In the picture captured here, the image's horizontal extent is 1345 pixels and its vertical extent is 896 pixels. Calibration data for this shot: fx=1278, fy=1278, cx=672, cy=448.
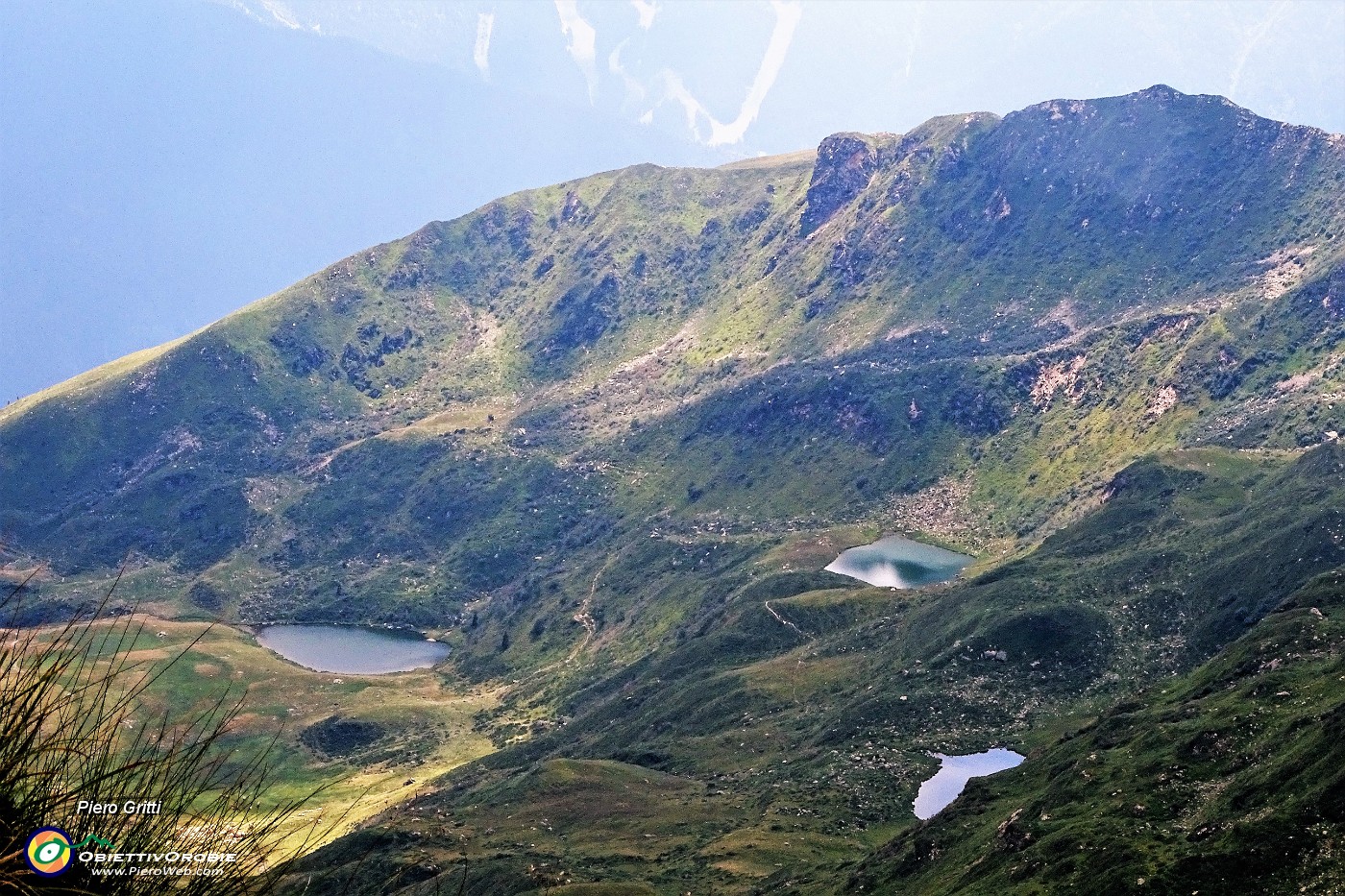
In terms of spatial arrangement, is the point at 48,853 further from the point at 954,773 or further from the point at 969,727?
the point at 969,727

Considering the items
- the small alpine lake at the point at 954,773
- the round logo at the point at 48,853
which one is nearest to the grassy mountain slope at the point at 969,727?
the small alpine lake at the point at 954,773

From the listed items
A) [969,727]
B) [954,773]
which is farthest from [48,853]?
[969,727]

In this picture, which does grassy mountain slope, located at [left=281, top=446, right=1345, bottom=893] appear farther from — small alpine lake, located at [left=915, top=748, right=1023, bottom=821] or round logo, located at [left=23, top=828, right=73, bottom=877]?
round logo, located at [left=23, top=828, right=73, bottom=877]

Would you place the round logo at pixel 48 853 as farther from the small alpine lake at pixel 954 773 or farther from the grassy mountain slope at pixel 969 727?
the small alpine lake at pixel 954 773

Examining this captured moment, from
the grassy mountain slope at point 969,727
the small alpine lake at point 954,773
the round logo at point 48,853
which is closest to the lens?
the round logo at point 48,853

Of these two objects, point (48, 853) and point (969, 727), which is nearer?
point (48, 853)

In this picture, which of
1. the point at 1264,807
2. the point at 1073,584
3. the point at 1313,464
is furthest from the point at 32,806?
the point at 1313,464

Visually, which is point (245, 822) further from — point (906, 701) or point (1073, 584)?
point (1073, 584)
